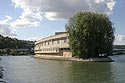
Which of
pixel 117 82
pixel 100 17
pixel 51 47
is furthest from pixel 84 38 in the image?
pixel 117 82

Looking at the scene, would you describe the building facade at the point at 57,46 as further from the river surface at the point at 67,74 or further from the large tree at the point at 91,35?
the river surface at the point at 67,74

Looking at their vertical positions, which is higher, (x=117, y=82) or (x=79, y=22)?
(x=79, y=22)

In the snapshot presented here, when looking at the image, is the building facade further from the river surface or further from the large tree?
the river surface

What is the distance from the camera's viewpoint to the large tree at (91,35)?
287ft

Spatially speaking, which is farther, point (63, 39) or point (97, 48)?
point (63, 39)

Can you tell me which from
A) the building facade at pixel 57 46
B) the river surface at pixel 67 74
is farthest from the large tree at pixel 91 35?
the river surface at pixel 67 74

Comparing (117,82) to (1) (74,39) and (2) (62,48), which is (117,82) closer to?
(1) (74,39)

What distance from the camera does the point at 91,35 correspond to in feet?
288

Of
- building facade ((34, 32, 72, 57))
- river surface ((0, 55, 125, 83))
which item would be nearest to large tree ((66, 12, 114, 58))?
building facade ((34, 32, 72, 57))

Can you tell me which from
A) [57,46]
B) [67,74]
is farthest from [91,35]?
[67,74]

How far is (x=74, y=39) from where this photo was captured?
90062 millimetres

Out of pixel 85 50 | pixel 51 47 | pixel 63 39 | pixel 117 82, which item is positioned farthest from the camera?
pixel 51 47

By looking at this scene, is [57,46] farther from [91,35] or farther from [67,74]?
[67,74]

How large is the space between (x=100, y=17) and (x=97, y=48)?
9363 mm
